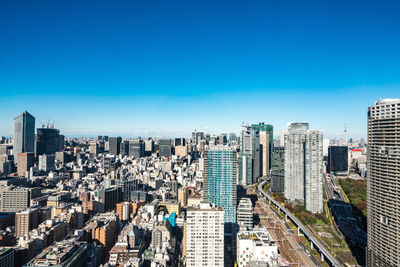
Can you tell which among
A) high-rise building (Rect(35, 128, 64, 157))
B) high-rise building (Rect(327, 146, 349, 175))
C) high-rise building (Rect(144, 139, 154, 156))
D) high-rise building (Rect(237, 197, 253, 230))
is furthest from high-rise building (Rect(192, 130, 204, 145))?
high-rise building (Rect(237, 197, 253, 230))

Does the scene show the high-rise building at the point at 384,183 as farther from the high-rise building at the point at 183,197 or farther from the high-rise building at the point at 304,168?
the high-rise building at the point at 183,197

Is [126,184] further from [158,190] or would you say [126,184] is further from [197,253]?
[197,253]

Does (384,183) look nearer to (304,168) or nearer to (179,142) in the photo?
(304,168)

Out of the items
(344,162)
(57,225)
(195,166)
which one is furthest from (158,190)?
(344,162)

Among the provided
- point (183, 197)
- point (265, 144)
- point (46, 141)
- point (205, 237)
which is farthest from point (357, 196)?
point (46, 141)

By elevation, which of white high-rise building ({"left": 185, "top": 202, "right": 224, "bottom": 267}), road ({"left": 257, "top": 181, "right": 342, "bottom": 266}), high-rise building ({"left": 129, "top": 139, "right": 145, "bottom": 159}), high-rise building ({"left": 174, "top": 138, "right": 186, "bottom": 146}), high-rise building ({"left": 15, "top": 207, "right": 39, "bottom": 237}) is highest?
high-rise building ({"left": 174, "top": 138, "right": 186, "bottom": 146})

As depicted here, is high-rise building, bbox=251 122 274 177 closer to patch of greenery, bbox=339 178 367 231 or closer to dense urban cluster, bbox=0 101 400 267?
dense urban cluster, bbox=0 101 400 267

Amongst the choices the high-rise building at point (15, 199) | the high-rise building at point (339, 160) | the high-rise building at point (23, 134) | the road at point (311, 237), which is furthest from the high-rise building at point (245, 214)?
the high-rise building at point (23, 134)
